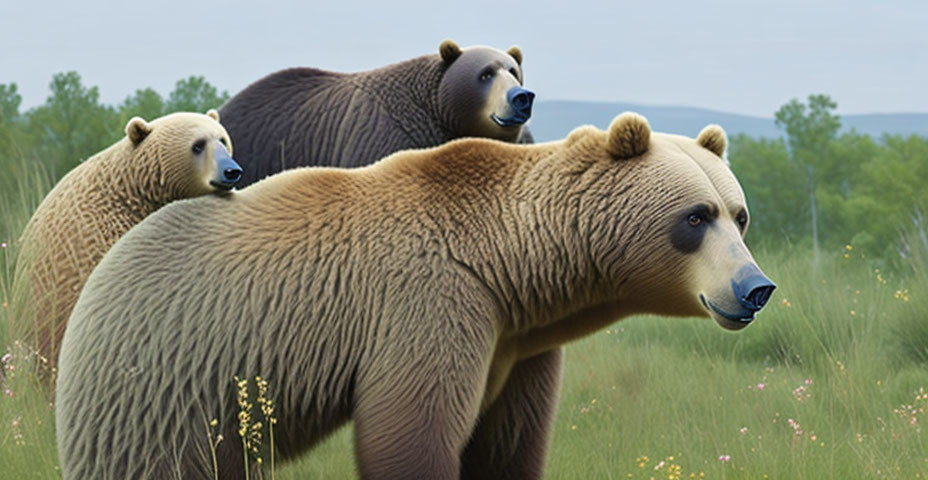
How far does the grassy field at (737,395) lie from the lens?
5.70m

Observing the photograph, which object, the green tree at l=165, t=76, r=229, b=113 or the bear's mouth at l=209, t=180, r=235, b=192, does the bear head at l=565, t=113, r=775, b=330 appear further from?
the green tree at l=165, t=76, r=229, b=113

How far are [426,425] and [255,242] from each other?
97 centimetres

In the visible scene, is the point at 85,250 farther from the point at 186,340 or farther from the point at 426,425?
the point at 426,425

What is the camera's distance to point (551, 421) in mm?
4672

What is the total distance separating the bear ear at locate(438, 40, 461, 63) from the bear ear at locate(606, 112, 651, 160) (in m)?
4.50

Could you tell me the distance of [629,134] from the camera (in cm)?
415

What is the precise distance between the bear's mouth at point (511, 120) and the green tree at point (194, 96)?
44.5ft

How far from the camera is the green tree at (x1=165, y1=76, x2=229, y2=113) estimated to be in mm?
21312

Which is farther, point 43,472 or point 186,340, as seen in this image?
point 43,472

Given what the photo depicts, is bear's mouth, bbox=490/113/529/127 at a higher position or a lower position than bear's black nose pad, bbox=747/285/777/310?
lower

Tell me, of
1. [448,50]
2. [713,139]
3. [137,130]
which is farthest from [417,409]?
[448,50]

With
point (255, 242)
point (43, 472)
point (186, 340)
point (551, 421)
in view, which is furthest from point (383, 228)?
point (43, 472)

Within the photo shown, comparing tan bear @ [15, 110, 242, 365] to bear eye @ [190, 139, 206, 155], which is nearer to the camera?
tan bear @ [15, 110, 242, 365]

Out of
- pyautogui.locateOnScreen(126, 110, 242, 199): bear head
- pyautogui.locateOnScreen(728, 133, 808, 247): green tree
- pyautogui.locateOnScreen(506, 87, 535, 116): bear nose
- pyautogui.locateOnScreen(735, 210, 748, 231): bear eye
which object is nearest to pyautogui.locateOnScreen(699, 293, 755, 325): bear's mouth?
pyautogui.locateOnScreen(735, 210, 748, 231): bear eye
